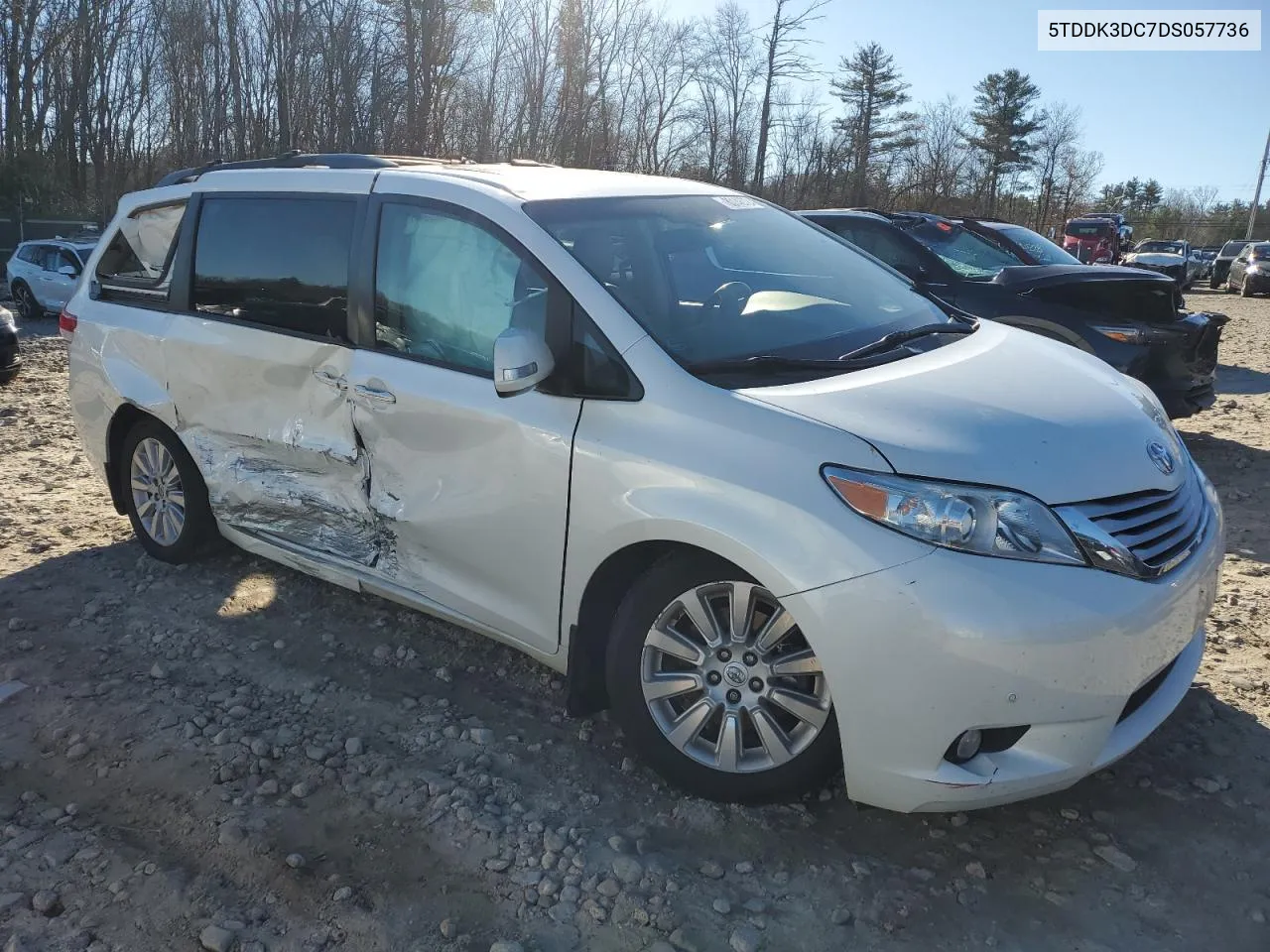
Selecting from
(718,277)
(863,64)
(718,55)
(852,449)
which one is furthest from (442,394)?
(863,64)

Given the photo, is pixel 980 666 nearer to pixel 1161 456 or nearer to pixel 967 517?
pixel 967 517

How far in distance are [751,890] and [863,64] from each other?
50.7 metres

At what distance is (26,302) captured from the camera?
59.4 ft

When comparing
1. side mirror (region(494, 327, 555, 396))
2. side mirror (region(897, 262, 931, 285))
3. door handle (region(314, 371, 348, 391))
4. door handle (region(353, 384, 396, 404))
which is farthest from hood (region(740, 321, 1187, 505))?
side mirror (region(897, 262, 931, 285))

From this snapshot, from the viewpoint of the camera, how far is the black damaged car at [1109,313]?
6836mm

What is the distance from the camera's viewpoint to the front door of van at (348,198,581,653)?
3213 millimetres

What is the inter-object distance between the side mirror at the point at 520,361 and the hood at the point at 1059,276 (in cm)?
525

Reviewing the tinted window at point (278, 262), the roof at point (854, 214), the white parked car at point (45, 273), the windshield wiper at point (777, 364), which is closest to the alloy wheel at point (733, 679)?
the windshield wiper at point (777, 364)

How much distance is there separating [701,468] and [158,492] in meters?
3.37

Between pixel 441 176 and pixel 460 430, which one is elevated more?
pixel 441 176

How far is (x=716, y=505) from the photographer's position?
2.74m

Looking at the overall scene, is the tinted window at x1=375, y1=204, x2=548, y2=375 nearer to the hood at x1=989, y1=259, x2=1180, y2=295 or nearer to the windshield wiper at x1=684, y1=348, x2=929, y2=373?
the windshield wiper at x1=684, y1=348, x2=929, y2=373

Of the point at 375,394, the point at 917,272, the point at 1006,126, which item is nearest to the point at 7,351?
the point at 375,394

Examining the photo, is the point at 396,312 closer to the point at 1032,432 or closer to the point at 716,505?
the point at 716,505
